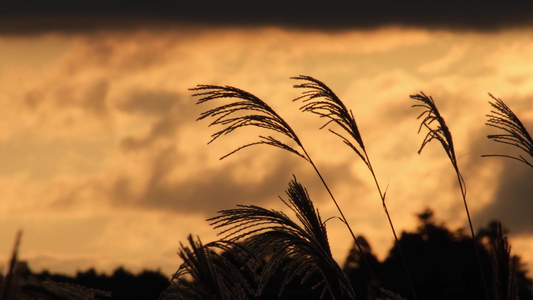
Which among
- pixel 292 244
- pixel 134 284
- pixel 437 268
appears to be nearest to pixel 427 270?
pixel 437 268

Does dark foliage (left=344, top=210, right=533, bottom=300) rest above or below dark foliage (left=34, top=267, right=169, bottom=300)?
above

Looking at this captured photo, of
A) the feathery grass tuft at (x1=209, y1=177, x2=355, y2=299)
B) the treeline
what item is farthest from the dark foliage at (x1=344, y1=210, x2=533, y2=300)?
the feathery grass tuft at (x1=209, y1=177, x2=355, y2=299)

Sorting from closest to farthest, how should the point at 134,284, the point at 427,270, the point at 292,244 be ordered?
1. the point at 292,244
2. the point at 134,284
3. the point at 427,270

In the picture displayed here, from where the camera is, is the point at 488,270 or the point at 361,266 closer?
the point at 488,270

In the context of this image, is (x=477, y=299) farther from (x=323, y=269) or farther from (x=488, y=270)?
(x=323, y=269)

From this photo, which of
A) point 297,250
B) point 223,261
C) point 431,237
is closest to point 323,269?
point 297,250

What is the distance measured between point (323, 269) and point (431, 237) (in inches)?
2049

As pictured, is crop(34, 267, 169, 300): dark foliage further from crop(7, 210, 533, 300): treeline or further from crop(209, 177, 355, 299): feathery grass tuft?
crop(209, 177, 355, 299): feathery grass tuft

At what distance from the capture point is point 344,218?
20.4 feet

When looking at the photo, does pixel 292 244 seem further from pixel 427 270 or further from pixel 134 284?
pixel 427 270

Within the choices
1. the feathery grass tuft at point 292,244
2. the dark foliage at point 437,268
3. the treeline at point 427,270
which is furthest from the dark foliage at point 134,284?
the feathery grass tuft at point 292,244

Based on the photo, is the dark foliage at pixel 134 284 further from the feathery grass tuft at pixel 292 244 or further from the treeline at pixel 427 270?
the feathery grass tuft at pixel 292 244

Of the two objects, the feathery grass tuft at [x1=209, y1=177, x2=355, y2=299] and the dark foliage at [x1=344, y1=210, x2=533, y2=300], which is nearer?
the feathery grass tuft at [x1=209, y1=177, x2=355, y2=299]

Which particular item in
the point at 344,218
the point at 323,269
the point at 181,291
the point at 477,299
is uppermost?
the point at 477,299
